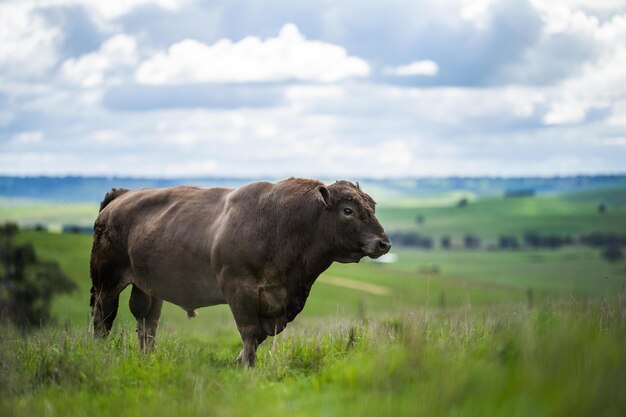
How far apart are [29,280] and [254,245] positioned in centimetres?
5334

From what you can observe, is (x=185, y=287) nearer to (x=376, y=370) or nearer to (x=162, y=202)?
(x=162, y=202)

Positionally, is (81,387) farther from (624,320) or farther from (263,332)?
(624,320)

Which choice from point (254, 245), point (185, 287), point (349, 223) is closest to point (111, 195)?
point (185, 287)

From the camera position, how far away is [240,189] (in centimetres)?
1326

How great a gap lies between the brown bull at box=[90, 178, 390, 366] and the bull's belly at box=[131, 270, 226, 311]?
0.02 meters

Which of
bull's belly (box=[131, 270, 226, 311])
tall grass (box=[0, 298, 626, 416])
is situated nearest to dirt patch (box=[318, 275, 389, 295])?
bull's belly (box=[131, 270, 226, 311])

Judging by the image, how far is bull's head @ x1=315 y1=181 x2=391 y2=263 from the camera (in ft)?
39.7

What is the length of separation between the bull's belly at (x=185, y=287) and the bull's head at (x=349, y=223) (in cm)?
212

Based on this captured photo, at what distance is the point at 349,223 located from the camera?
12.2 meters

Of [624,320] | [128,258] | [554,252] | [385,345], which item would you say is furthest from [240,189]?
[554,252]

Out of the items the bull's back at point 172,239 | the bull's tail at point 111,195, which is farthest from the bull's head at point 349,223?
the bull's tail at point 111,195

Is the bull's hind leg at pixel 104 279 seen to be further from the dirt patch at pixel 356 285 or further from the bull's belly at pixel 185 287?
the dirt patch at pixel 356 285

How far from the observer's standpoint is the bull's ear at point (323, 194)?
1220cm

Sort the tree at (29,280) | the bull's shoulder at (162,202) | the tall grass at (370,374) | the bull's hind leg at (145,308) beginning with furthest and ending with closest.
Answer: the tree at (29,280), the bull's hind leg at (145,308), the bull's shoulder at (162,202), the tall grass at (370,374)
